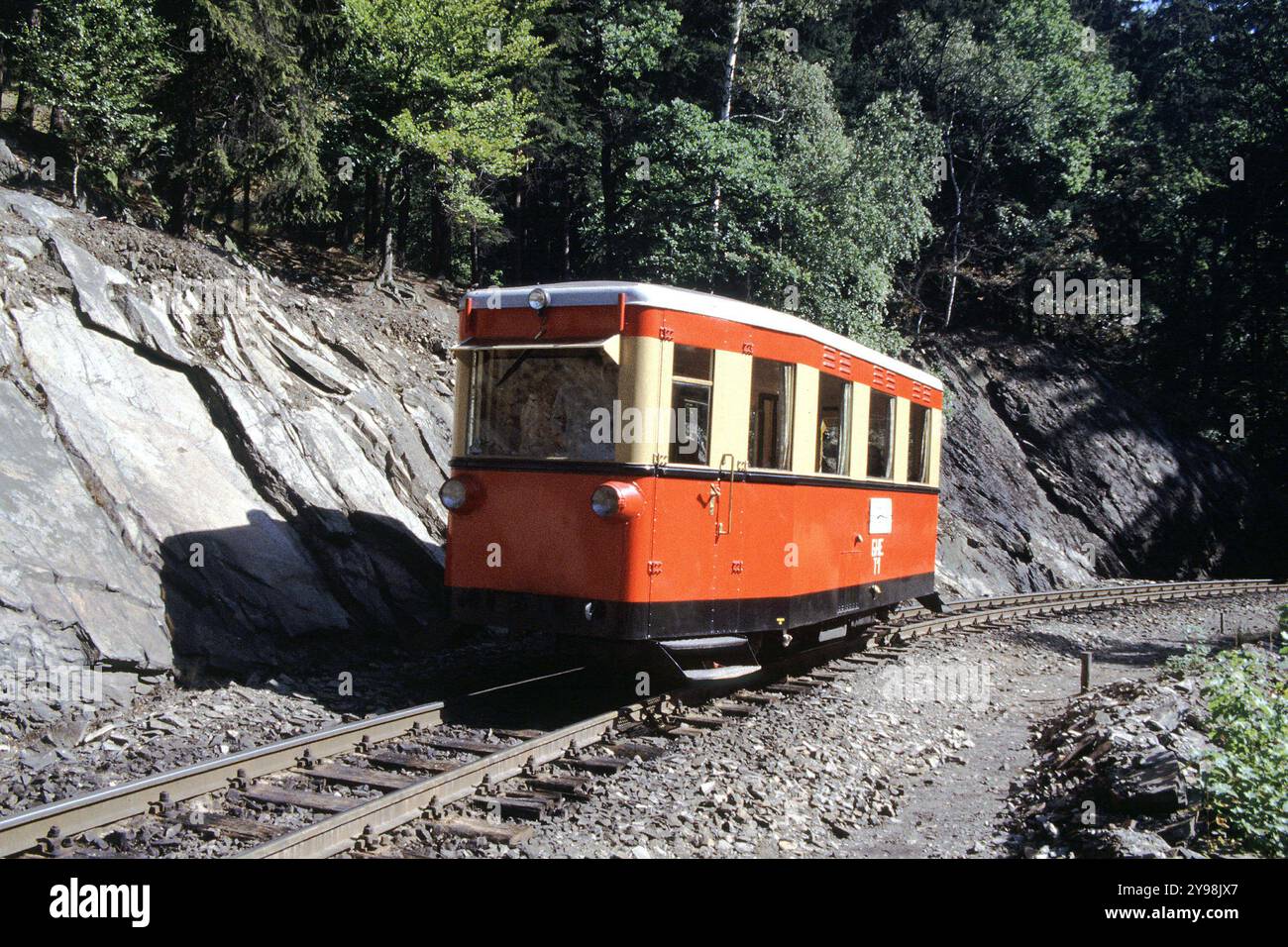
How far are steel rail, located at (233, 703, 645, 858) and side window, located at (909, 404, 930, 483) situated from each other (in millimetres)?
5650

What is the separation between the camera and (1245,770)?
5965 millimetres

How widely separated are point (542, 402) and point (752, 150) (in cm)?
1286

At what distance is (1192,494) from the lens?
1049 inches

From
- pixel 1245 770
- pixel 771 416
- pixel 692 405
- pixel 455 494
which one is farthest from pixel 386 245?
pixel 1245 770

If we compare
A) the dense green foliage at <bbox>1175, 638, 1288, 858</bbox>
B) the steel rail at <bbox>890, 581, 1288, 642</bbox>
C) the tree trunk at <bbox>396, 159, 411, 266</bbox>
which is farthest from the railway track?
the tree trunk at <bbox>396, 159, 411, 266</bbox>

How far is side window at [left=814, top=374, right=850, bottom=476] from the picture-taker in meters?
9.52

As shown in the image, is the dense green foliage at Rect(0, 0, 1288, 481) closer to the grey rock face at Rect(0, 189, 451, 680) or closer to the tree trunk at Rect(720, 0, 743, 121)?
the tree trunk at Rect(720, 0, 743, 121)

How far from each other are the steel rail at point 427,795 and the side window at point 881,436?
4.33 metres

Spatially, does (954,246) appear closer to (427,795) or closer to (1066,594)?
(1066,594)

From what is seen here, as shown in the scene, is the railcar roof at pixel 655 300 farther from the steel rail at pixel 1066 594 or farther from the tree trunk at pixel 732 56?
the tree trunk at pixel 732 56

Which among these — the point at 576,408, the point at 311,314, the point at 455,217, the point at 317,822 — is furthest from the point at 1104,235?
the point at 317,822

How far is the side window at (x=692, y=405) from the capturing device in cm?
800
